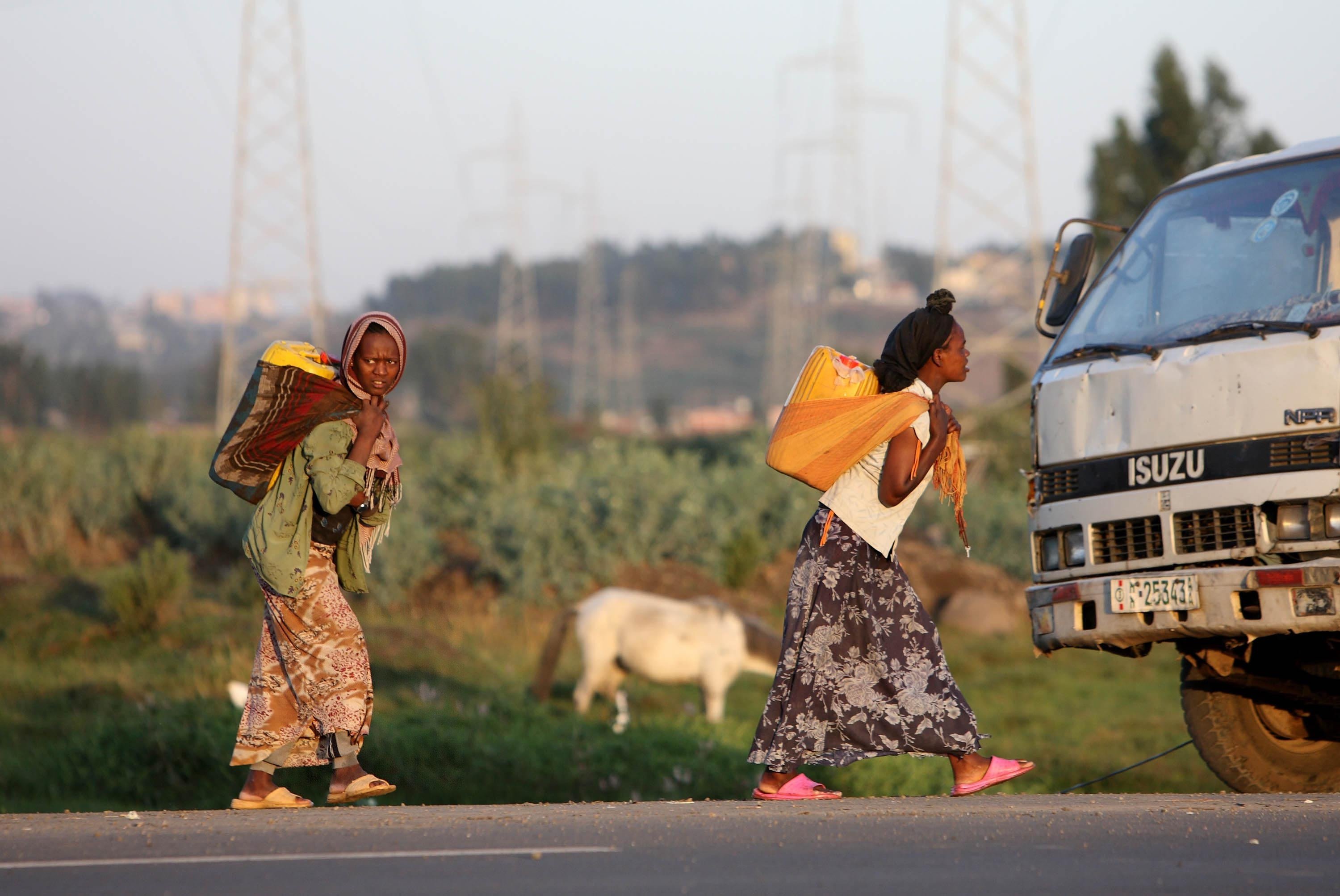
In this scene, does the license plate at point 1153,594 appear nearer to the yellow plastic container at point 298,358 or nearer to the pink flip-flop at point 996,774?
the pink flip-flop at point 996,774

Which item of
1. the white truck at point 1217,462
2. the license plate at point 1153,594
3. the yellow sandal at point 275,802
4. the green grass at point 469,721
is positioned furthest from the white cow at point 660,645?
the yellow sandal at point 275,802

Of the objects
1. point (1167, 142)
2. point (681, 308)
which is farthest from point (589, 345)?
point (1167, 142)

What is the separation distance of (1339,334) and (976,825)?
7.90 ft

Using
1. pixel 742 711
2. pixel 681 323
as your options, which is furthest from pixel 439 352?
pixel 742 711

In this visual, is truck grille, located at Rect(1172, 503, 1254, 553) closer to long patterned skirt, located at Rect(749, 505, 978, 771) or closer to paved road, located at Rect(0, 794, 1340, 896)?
paved road, located at Rect(0, 794, 1340, 896)

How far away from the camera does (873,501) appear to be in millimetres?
6344

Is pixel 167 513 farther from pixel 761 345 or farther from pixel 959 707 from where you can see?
pixel 761 345

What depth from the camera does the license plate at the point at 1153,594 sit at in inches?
258

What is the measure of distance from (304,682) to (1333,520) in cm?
395

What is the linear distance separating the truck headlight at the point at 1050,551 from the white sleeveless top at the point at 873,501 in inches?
46.1

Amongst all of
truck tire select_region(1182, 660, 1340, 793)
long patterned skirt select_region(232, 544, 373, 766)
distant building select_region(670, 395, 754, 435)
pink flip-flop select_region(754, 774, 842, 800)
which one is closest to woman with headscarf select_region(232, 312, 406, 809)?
long patterned skirt select_region(232, 544, 373, 766)

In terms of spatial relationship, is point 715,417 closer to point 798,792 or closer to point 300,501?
point 798,792

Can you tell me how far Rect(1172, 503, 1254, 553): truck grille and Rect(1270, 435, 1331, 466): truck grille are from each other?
227 mm

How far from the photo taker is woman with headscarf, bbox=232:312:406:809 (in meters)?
6.09
